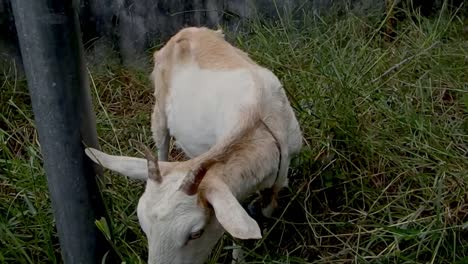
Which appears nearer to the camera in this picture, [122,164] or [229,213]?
[229,213]

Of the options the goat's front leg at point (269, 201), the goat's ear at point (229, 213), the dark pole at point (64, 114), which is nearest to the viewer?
the goat's ear at point (229, 213)

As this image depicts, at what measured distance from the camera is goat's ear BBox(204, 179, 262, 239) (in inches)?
117

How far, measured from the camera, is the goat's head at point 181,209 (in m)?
3.21

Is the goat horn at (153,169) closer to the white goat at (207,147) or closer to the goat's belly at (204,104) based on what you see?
the white goat at (207,147)

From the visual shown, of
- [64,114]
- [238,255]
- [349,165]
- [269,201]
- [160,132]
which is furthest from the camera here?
[160,132]

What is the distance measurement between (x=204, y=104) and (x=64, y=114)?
0.92 meters

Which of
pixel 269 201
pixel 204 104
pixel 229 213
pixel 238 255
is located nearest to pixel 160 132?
pixel 204 104

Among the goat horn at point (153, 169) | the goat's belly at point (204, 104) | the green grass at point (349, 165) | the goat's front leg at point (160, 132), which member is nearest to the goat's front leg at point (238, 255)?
the green grass at point (349, 165)

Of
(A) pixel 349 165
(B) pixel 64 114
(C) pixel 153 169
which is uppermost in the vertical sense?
(B) pixel 64 114

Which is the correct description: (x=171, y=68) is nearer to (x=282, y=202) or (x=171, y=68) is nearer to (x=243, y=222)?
(x=282, y=202)

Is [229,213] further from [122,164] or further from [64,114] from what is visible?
[64,114]

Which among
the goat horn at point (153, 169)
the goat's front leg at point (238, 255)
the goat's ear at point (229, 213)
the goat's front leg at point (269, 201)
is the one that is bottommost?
the goat's front leg at point (238, 255)

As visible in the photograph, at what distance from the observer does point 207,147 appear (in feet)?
13.8

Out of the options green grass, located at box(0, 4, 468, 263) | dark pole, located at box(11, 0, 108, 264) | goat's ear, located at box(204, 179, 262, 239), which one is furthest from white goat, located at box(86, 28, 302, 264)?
green grass, located at box(0, 4, 468, 263)
